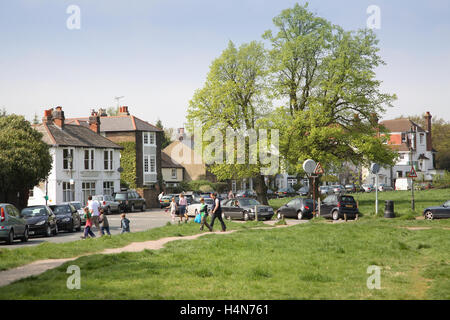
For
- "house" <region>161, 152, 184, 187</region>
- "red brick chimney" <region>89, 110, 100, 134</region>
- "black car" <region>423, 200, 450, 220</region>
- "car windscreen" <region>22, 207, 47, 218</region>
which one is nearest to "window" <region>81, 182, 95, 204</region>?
"red brick chimney" <region>89, 110, 100, 134</region>

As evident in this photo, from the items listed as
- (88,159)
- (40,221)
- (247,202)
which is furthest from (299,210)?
(88,159)

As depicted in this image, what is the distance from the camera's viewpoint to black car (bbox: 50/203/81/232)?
30.5 metres

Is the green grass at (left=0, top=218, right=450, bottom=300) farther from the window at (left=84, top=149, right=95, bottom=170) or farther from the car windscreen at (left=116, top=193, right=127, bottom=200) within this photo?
the window at (left=84, top=149, right=95, bottom=170)

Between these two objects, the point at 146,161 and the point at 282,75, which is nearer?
the point at 282,75

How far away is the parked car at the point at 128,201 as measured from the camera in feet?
175

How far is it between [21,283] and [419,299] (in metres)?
7.39

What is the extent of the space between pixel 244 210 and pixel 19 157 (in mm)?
15026

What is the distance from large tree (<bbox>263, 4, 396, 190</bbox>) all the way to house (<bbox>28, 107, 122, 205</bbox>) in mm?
21771

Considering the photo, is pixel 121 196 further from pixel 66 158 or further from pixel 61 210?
pixel 61 210

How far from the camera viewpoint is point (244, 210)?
36969 millimetres

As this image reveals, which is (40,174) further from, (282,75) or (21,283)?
(21,283)

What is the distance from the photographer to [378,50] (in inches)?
1781

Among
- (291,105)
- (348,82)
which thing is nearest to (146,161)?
(291,105)

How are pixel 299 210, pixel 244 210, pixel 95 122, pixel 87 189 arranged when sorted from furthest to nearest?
pixel 95 122, pixel 87 189, pixel 244 210, pixel 299 210
